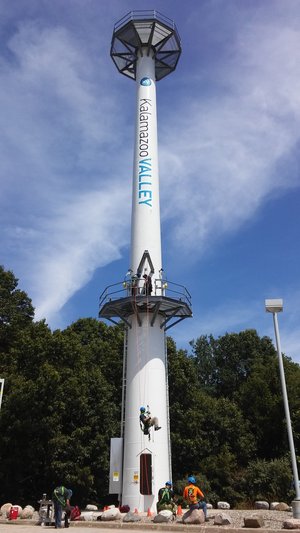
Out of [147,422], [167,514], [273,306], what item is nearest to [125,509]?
[147,422]

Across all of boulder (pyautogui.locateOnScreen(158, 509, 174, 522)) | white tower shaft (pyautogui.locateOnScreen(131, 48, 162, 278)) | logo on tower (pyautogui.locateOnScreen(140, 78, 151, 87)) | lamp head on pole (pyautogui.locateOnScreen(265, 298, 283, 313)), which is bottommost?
boulder (pyautogui.locateOnScreen(158, 509, 174, 522))

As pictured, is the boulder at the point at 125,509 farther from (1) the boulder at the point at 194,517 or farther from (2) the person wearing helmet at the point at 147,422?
(1) the boulder at the point at 194,517

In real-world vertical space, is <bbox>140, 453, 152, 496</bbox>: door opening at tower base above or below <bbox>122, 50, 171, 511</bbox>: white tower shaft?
below

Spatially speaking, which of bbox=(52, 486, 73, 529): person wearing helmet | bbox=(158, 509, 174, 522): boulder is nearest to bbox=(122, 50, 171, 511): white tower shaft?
bbox=(158, 509, 174, 522): boulder

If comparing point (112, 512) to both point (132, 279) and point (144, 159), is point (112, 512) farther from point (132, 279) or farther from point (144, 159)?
point (144, 159)

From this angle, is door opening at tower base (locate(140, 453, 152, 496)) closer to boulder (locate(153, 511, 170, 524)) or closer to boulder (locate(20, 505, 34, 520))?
boulder (locate(20, 505, 34, 520))

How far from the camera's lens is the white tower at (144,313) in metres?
26.4

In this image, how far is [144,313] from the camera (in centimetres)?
2967

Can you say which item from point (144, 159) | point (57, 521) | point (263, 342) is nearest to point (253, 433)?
point (263, 342)

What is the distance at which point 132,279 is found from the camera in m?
30.6

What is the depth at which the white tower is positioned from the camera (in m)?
26.4

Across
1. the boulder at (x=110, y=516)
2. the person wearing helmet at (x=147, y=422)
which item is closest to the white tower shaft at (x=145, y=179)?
the person wearing helmet at (x=147, y=422)

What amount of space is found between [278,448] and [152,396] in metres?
24.3

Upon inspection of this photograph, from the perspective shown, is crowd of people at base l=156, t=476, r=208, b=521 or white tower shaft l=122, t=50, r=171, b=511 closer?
crowd of people at base l=156, t=476, r=208, b=521
